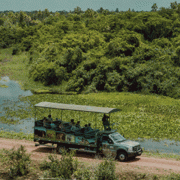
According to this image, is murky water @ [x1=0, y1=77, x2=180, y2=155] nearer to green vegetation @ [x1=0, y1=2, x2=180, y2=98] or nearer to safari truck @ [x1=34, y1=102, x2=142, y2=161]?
safari truck @ [x1=34, y1=102, x2=142, y2=161]

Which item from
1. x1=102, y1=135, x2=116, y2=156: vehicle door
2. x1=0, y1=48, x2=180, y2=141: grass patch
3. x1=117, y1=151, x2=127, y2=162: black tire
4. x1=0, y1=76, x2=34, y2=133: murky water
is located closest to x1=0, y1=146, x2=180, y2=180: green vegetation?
x1=102, y1=135, x2=116, y2=156: vehicle door

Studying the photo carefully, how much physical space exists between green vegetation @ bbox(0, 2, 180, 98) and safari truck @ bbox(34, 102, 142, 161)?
26.7 m

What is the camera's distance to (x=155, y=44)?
192 ft

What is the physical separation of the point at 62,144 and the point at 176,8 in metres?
70.1

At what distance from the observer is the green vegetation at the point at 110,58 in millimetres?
48062

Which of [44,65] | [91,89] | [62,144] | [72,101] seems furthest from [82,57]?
[62,144]

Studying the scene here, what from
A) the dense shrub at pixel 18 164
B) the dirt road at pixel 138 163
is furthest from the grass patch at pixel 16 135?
the dense shrub at pixel 18 164

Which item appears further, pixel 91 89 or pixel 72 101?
pixel 91 89

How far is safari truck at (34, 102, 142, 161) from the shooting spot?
17844 mm

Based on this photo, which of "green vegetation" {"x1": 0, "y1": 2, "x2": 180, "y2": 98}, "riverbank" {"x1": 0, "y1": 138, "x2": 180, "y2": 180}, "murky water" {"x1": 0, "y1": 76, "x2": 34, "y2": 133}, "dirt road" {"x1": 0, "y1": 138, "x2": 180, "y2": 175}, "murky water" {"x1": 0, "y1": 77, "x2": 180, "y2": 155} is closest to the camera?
"riverbank" {"x1": 0, "y1": 138, "x2": 180, "y2": 180}

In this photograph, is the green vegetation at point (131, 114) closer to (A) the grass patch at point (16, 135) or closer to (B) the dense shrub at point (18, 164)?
(A) the grass patch at point (16, 135)

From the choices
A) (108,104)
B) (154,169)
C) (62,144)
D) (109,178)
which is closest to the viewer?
(109,178)

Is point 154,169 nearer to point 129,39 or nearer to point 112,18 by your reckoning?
point 129,39

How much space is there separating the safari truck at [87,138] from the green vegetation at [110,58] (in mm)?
26707
